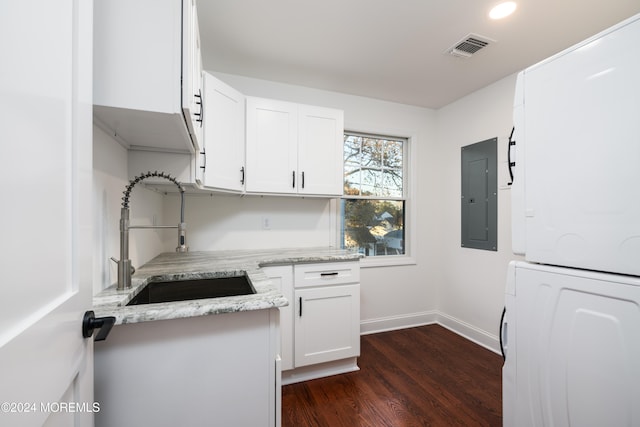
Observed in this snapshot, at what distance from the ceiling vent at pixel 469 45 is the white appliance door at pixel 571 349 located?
5.41ft

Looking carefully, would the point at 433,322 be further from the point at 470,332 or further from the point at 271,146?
the point at 271,146

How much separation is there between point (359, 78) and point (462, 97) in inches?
48.9

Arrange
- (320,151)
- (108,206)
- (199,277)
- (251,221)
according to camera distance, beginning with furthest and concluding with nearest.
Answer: (251,221), (320,151), (199,277), (108,206)

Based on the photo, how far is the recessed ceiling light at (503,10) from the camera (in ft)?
5.23

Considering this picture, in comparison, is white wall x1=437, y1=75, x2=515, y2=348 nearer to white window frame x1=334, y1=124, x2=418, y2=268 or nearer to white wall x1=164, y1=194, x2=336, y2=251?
white window frame x1=334, y1=124, x2=418, y2=268

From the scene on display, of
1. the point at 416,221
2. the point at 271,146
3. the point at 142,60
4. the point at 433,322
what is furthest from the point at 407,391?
the point at 142,60

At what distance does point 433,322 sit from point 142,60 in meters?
3.54

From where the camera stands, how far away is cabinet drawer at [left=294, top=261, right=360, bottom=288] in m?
2.05

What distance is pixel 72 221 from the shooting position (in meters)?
0.60

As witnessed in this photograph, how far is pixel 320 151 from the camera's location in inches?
95.2

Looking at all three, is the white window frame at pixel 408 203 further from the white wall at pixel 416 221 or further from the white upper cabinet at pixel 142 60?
the white upper cabinet at pixel 142 60

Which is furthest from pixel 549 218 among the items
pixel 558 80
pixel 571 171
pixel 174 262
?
pixel 174 262

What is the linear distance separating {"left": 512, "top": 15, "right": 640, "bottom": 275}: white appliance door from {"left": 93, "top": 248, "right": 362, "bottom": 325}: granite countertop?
116 cm

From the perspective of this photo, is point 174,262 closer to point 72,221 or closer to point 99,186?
point 99,186
